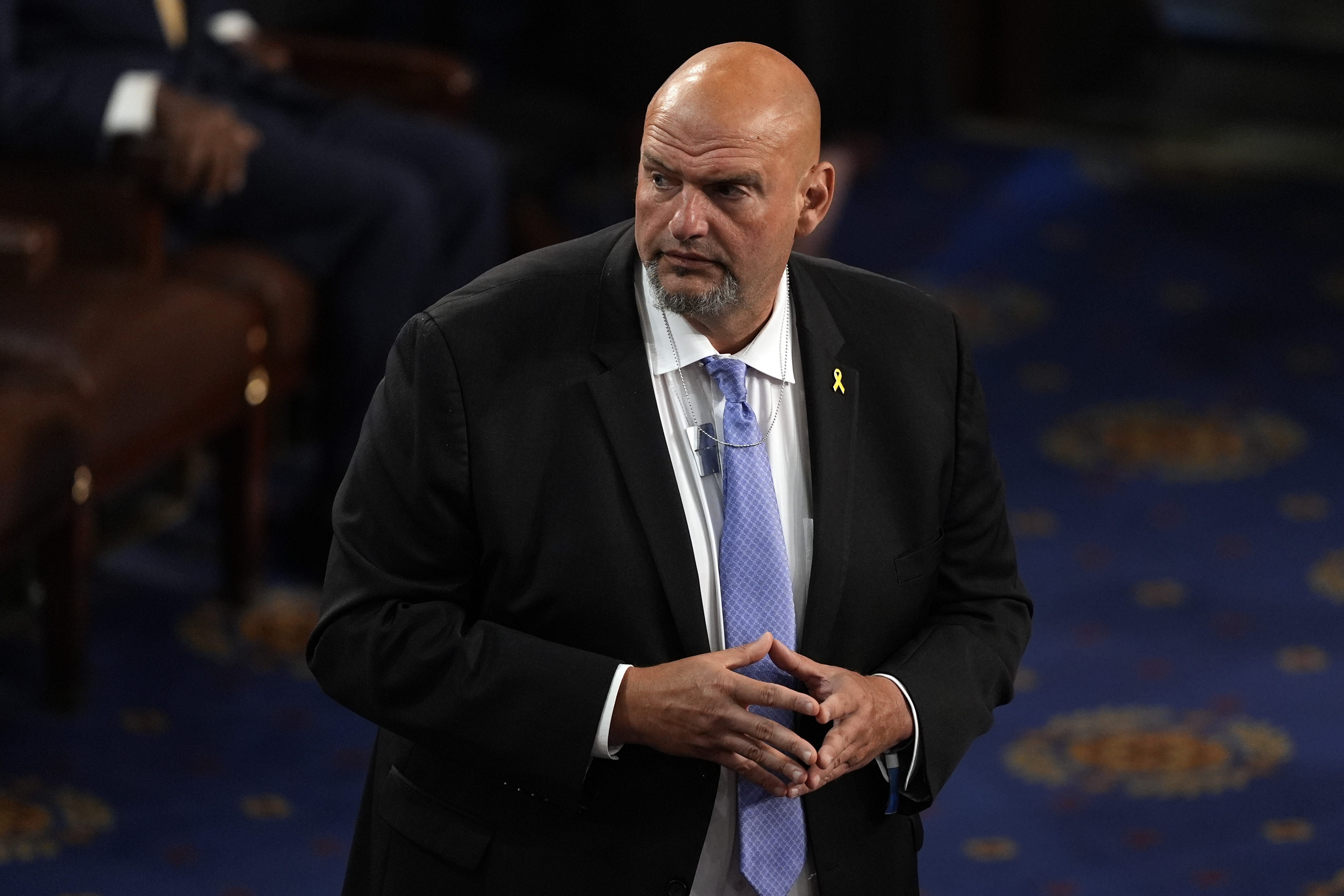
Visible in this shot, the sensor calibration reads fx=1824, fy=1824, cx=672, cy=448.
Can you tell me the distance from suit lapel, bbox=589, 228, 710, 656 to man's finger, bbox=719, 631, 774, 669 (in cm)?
6

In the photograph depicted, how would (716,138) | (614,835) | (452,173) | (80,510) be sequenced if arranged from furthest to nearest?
(452,173), (80,510), (614,835), (716,138)

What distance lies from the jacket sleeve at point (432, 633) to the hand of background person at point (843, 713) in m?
0.17

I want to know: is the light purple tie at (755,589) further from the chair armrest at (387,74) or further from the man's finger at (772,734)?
the chair armrest at (387,74)

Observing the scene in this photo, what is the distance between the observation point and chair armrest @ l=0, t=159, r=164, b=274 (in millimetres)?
3438

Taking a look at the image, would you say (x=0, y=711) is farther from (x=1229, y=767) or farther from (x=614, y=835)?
(x=1229, y=767)

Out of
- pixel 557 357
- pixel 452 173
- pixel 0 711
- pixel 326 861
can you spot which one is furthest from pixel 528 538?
pixel 452 173

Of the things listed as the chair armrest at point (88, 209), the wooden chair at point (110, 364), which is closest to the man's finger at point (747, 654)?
the wooden chair at point (110, 364)

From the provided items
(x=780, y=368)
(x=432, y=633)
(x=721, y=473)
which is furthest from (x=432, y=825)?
(x=780, y=368)

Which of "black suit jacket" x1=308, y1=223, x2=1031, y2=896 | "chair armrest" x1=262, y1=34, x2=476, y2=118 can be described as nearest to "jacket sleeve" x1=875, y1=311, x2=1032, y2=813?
"black suit jacket" x1=308, y1=223, x2=1031, y2=896

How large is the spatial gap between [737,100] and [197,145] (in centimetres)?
207

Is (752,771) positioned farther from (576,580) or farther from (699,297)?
(699,297)

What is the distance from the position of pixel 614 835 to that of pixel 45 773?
1.63 m

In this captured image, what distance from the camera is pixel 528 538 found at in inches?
65.5

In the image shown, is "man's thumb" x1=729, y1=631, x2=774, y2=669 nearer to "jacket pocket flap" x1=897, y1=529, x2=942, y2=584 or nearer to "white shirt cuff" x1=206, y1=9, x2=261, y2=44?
"jacket pocket flap" x1=897, y1=529, x2=942, y2=584
